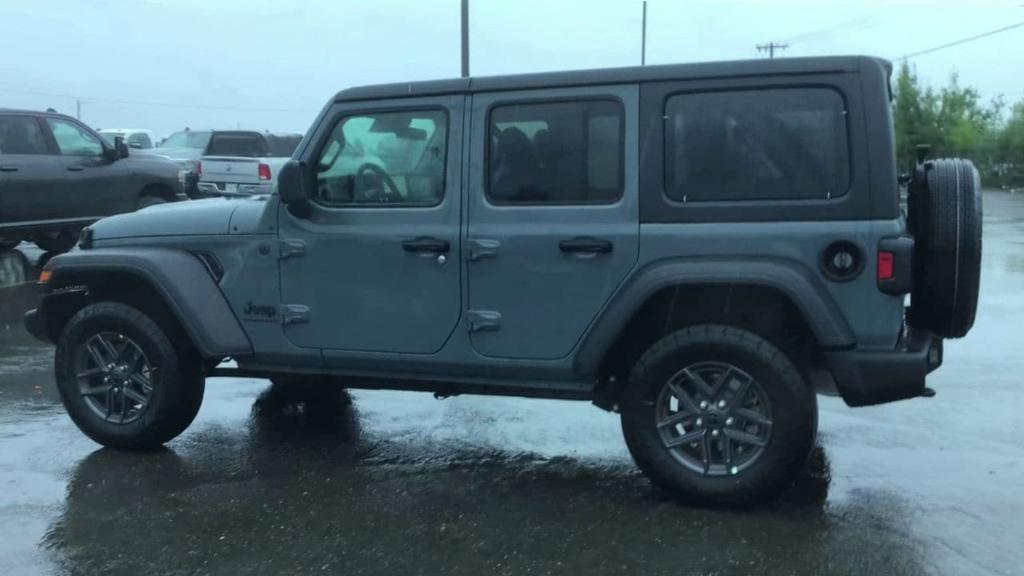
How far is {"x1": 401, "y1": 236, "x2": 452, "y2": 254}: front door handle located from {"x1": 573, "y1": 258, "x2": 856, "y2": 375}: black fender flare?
835 millimetres

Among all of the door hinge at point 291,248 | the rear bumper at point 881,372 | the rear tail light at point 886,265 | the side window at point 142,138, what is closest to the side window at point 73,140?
the door hinge at point 291,248

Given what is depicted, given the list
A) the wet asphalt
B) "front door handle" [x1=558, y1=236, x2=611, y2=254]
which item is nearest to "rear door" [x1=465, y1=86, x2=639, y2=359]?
"front door handle" [x1=558, y1=236, x2=611, y2=254]

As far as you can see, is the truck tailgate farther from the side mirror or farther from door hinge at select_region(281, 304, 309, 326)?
door hinge at select_region(281, 304, 309, 326)

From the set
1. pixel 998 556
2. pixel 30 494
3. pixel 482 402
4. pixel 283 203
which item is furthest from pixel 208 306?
pixel 998 556

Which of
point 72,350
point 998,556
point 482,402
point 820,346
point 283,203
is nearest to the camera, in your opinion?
point 998,556

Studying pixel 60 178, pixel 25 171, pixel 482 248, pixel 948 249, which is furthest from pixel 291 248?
pixel 60 178

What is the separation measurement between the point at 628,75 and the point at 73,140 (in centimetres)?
1074

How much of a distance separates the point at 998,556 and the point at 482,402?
11.8 ft

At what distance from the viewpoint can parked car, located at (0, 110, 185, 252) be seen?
13.1m

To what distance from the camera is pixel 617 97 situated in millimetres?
5074

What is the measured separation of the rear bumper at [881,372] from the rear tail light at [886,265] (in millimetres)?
334

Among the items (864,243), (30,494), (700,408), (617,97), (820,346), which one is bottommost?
(30,494)

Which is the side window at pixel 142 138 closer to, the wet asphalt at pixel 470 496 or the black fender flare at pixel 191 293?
the wet asphalt at pixel 470 496

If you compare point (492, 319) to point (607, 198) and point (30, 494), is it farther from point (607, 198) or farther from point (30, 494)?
point (30, 494)
